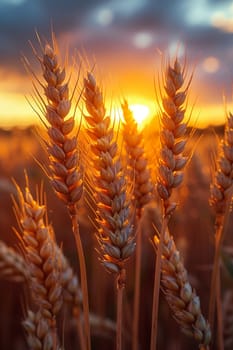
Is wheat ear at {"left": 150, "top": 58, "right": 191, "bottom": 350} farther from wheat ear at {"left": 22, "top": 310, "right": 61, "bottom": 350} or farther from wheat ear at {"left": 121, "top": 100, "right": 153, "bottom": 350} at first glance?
wheat ear at {"left": 22, "top": 310, "right": 61, "bottom": 350}

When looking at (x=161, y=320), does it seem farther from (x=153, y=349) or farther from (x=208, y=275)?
(x=153, y=349)

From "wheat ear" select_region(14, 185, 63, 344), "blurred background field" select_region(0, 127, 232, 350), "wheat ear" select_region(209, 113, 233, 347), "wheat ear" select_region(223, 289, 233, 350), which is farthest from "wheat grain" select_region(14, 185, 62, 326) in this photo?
"wheat ear" select_region(223, 289, 233, 350)

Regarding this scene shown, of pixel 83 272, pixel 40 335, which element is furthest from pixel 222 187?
pixel 40 335

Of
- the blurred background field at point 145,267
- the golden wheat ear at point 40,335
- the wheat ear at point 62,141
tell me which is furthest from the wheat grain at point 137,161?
the golden wheat ear at point 40,335

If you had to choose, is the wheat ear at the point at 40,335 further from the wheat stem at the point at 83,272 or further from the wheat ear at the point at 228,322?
the wheat ear at the point at 228,322

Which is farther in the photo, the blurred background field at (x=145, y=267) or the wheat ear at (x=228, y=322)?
the blurred background field at (x=145, y=267)

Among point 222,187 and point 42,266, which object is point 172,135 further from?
point 42,266
